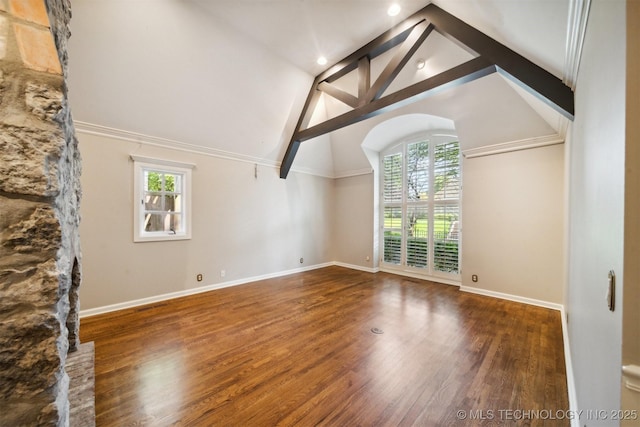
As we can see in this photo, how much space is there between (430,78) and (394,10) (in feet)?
3.00

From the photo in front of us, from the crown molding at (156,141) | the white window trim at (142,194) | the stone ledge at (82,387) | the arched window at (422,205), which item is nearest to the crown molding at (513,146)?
the arched window at (422,205)

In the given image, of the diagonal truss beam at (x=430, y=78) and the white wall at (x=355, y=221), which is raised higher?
the diagonal truss beam at (x=430, y=78)

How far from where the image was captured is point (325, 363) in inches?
82.4

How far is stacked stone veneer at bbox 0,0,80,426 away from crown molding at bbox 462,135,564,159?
4.75 meters

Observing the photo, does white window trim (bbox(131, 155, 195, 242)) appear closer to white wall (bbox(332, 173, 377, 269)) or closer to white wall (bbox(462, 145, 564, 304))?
white wall (bbox(332, 173, 377, 269))

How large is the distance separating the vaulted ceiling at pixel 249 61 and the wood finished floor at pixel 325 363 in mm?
2495

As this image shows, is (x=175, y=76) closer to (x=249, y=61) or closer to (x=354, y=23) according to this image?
(x=249, y=61)

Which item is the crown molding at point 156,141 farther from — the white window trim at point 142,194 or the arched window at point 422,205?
the arched window at point 422,205

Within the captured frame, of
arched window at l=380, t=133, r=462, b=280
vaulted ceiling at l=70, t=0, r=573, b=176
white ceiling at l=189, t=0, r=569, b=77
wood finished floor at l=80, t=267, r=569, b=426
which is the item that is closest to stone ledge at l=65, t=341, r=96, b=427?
wood finished floor at l=80, t=267, r=569, b=426

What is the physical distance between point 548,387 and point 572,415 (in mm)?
300

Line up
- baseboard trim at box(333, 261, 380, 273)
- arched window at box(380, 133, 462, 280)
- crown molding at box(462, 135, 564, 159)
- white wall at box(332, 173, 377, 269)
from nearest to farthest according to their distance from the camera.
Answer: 1. crown molding at box(462, 135, 564, 159)
2. arched window at box(380, 133, 462, 280)
3. baseboard trim at box(333, 261, 380, 273)
4. white wall at box(332, 173, 377, 269)

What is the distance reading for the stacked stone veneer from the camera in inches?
31.1

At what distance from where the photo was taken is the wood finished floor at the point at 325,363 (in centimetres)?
158

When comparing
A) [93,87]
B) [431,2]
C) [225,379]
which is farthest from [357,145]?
[225,379]
